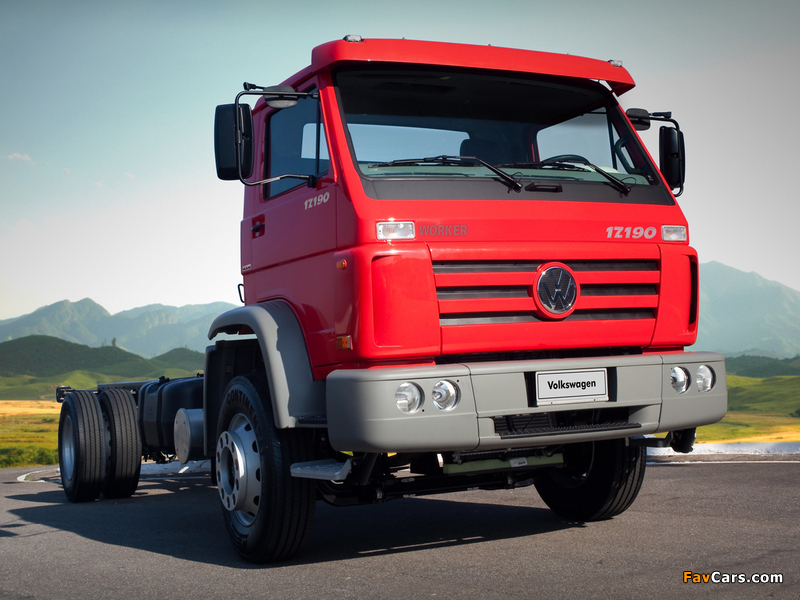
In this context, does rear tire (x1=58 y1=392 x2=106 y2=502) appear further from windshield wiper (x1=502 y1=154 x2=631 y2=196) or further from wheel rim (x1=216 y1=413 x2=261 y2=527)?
windshield wiper (x1=502 y1=154 x2=631 y2=196)

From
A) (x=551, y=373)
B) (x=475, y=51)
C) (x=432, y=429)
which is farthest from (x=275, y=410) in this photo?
(x=475, y=51)

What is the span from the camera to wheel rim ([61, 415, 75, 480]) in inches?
345

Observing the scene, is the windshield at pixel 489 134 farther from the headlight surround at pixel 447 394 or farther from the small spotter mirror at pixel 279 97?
the headlight surround at pixel 447 394

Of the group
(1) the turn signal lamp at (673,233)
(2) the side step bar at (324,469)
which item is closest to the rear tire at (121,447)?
(2) the side step bar at (324,469)

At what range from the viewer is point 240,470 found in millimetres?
5488

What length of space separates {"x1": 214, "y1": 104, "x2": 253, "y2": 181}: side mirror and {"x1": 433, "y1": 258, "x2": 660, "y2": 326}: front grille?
1.46 metres

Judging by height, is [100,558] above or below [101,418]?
below

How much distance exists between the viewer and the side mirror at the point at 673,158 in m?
5.95

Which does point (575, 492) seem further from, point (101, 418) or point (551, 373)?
point (101, 418)

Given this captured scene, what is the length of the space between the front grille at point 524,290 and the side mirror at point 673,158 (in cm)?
91

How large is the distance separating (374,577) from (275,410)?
1.12m

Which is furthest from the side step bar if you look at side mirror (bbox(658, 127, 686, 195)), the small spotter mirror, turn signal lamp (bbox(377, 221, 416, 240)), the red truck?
side mirror (bbox(658, 127, 686, 195))

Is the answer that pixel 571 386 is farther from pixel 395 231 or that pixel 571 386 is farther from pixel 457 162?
pixel 457 162

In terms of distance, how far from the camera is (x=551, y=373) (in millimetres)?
4812
